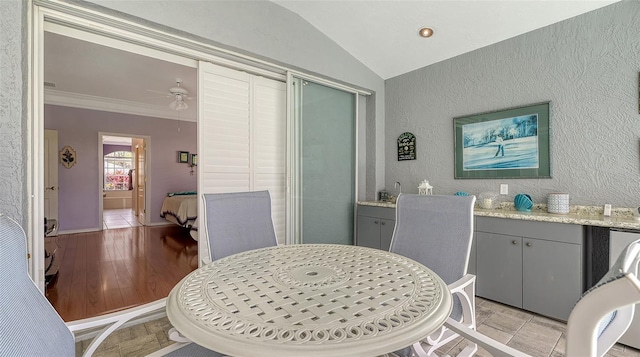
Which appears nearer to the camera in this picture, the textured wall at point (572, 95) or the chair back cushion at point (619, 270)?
the chair back cushion at point (619, 270)

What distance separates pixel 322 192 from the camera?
128 inches

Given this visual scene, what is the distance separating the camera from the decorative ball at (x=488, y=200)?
9.02 ft

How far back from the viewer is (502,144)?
2.79 metres

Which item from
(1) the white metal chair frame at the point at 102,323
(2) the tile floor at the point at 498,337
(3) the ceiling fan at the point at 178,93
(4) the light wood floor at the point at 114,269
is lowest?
(2) the tile floor at the point at 498,337

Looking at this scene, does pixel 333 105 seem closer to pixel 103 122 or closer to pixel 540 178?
pixel 540 178

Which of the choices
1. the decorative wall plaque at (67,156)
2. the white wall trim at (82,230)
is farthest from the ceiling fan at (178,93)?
the white wall trim at (82,230)

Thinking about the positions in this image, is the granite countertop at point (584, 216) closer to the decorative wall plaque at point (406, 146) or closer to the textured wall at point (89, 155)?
the decorative wall plaque at point (406, 146)

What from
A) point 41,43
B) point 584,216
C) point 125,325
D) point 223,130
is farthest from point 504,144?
point 41,43

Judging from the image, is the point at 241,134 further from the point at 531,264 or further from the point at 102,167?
the point at 102,167

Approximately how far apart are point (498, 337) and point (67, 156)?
702 centimetres

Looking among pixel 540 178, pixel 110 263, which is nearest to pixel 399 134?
pixel 540 178

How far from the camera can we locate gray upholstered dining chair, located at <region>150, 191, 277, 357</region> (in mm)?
1688

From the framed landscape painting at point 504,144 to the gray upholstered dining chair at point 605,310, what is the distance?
2.32m

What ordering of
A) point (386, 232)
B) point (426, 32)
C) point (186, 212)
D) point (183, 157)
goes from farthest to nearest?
point (183, 157), point (186, 212), point (386, 232), point (426, 32)
